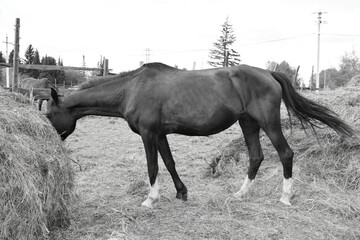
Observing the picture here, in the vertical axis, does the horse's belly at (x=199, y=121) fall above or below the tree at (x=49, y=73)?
below

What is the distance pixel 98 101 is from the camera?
5273 millimetres

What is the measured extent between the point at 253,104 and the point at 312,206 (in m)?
1.54

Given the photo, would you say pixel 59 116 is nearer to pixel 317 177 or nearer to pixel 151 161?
pixel 151 161

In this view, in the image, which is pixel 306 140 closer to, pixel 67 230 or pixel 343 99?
pixel 343 99

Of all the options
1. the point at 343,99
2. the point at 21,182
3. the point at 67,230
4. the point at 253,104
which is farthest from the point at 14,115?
the point at 343,99

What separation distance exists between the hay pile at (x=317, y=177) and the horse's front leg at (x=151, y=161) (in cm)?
130

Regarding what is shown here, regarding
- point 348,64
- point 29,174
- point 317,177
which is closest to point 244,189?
point 317,177

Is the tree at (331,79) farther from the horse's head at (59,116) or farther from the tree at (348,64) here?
the horse's head at (59,116)

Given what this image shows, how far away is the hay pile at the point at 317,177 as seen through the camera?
13.5 feet

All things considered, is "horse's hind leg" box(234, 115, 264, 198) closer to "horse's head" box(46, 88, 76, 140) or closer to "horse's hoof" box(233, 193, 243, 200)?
"horse's hoof" box(233, 193, 243, 200)

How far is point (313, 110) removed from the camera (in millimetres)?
5496

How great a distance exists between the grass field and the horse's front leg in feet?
0.43

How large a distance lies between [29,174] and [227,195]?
2.98 meters

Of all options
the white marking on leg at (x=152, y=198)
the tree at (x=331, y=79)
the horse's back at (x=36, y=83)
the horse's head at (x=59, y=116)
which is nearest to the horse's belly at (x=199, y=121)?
the white marking on leg at (x=152, y=198)
